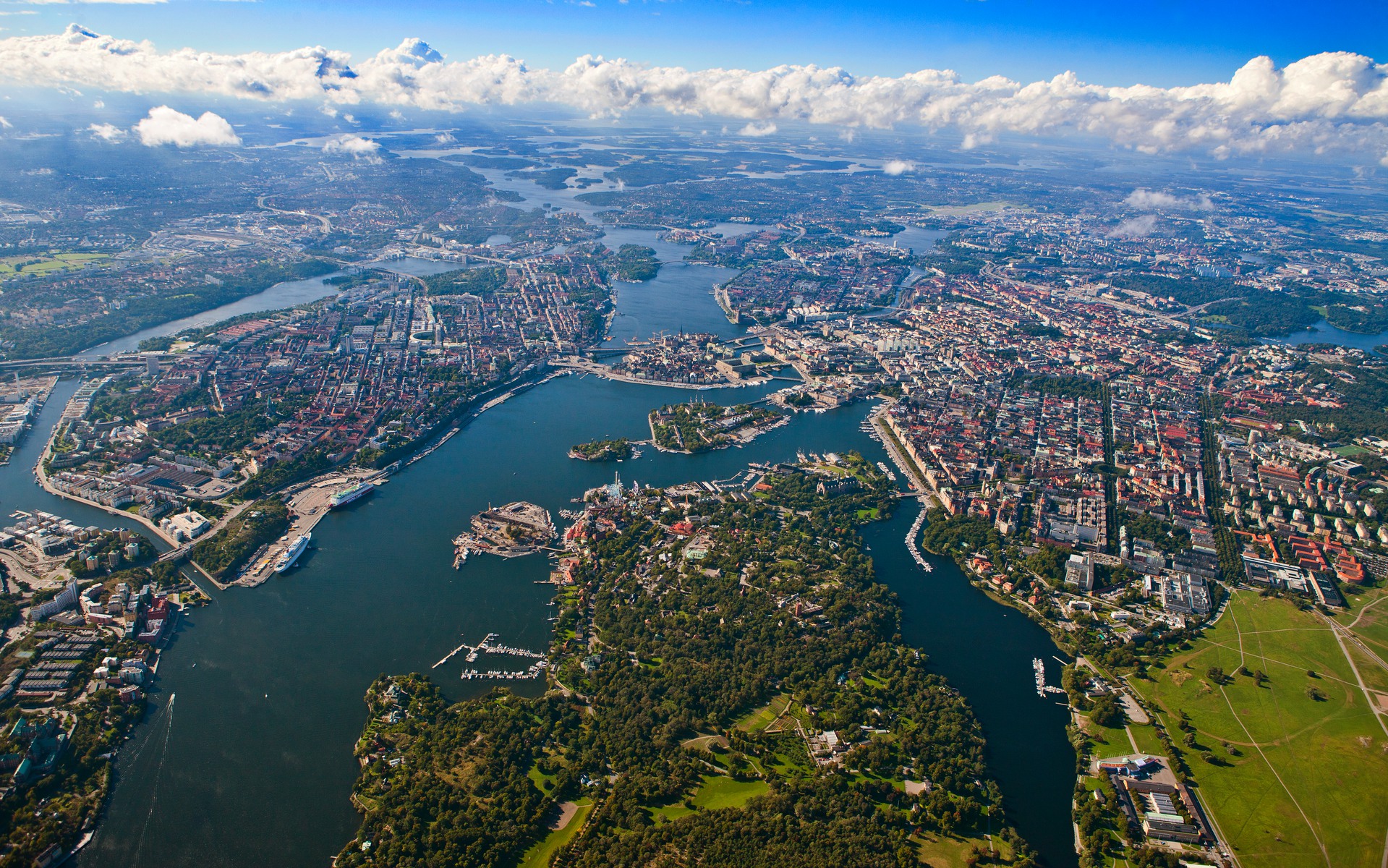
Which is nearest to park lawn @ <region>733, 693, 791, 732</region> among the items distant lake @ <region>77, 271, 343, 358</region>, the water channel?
the water channel

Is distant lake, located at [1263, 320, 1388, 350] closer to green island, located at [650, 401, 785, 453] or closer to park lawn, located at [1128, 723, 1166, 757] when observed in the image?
green island, located at [650, 401, 785, 453]

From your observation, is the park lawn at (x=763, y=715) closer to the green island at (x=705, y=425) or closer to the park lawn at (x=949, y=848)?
the park lawn at (x=949, y=848)

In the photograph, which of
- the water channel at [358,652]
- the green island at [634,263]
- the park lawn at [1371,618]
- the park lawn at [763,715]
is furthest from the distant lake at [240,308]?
the park lawn at [1371,618]

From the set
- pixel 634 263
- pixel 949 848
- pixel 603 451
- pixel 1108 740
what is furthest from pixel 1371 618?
pixel 634 263

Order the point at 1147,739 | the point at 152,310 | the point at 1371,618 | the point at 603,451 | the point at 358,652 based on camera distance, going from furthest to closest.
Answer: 1. the point at 152,310
2. the point at 603,451
3. the point at 1371,618
4. the point at 358,652
5. the point at 1147,739

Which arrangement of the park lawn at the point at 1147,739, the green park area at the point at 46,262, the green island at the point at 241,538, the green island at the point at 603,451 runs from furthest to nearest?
the green park area at the point at 46,262 < the green island at the point at 603,451 < the green island at the point at 241,538 < the park lawn at the point at 1147,739

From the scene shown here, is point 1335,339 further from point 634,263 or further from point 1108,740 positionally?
point 634,263
